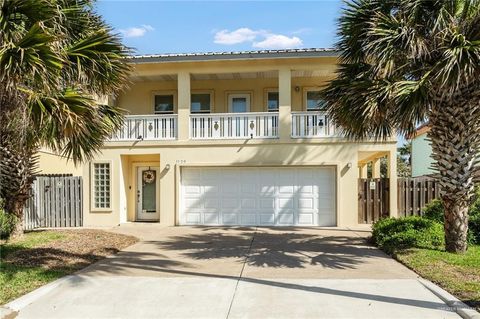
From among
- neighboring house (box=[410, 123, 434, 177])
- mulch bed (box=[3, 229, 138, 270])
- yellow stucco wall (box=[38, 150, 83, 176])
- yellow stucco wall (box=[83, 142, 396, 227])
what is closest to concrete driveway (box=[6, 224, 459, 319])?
mulch bed (box=[3, 229, 138, 270])

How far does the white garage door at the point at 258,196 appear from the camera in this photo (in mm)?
15742

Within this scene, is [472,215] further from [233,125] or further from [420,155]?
[420,155]

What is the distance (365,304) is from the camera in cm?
615

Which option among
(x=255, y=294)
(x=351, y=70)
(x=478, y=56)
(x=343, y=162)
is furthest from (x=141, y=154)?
(x=478, y=56)

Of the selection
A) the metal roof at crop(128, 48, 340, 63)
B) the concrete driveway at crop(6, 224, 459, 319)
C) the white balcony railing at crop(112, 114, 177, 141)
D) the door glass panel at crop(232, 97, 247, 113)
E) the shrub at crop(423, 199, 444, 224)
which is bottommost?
the concrete driveway at crop(6, 224, 459, 319)

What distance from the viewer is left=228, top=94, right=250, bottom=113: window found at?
17797 mm

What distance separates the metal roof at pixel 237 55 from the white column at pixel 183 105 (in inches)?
30.3

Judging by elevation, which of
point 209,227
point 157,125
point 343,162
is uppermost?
point 157,125

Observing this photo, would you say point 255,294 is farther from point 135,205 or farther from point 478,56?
point 135,205

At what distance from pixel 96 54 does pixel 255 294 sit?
18.7 ft

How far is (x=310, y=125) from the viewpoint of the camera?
15914 millimetres

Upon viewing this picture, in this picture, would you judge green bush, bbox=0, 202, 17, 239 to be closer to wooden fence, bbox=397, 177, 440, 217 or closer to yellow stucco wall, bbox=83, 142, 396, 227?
yellow stucco wall, bbox=83, 142, 396, 227

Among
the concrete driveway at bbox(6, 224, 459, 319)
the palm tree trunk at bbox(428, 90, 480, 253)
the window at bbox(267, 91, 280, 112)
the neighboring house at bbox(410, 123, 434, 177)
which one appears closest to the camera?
the concrete driveway at bbox(6, 224, 459, 319)

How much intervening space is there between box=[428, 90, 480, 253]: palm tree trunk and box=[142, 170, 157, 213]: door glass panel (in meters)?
11.2
